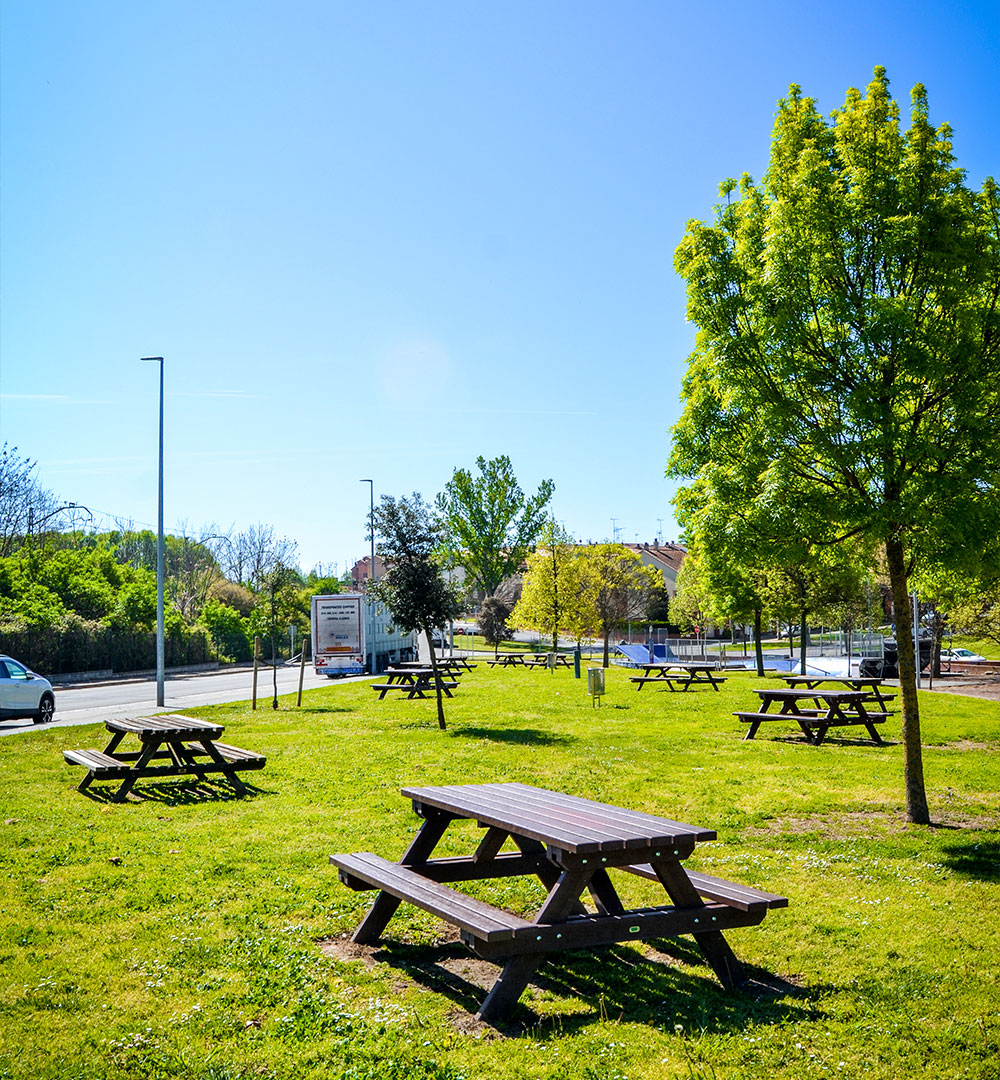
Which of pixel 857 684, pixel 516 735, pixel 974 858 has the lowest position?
pixel 516 735

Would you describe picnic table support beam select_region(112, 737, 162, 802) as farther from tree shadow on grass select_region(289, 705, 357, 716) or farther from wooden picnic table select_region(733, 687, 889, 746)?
tree shadow on grass select_region(289, 705, 357, 716)

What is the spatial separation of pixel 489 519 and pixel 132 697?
195 feet

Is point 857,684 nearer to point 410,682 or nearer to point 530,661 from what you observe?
point 410,682

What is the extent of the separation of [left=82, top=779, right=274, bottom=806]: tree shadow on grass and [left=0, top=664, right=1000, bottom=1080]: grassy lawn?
90 mm

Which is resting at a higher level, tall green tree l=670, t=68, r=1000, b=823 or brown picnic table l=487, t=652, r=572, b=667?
tall green tree l=670, t=68, r=1000, b=823

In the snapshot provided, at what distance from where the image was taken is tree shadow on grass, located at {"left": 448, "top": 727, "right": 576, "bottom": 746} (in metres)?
15.6

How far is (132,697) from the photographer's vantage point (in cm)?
2948

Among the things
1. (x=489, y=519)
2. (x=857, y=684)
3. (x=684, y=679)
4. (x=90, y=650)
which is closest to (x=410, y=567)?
(x=857, y=684)

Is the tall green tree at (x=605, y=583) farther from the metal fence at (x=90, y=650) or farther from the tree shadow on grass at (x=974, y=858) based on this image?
the tree shadow on grass at (x=974, y=858)

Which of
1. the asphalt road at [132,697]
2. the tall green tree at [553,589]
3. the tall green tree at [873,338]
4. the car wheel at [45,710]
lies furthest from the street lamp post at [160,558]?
the tall green tree at [553,589]

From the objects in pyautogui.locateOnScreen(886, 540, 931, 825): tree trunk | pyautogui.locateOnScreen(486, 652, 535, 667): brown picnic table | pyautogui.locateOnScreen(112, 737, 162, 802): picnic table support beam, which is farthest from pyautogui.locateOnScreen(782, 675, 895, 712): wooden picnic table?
pyautogui.locateOnScreen(486, 652, 535, 667): brown picnic table

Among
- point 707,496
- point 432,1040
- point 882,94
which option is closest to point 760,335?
point 707,496

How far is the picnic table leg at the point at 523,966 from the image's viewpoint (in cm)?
456

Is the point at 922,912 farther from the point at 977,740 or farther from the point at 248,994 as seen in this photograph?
the point at 977,740
